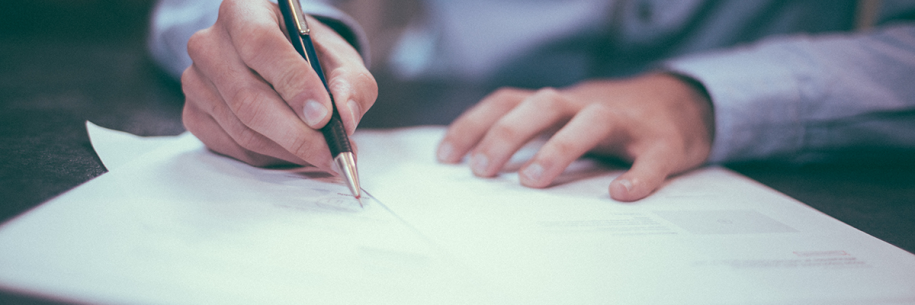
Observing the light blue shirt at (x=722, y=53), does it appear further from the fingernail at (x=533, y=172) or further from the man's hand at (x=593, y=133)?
the fingernail at (x=533, y=172)

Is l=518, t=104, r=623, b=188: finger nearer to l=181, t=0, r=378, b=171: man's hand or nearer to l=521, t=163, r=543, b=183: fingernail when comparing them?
l=521, t=163, r=543, b=183: fingernail

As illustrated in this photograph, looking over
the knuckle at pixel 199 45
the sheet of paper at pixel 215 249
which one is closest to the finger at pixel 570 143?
the sheet of paper at pixel 215 249

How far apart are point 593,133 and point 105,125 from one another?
44 cm

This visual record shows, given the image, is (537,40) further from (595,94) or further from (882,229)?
(882,229)

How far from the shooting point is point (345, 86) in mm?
300

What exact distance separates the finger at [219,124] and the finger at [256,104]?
0.01m

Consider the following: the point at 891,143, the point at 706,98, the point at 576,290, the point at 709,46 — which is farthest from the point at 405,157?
the point at 709,46

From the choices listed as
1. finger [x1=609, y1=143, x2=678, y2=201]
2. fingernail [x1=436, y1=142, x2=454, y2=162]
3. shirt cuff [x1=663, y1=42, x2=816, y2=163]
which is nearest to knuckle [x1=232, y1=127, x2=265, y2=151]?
fingernail [x1=436, y1=142, x2=454, y2=162]

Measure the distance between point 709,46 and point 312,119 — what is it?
73cm

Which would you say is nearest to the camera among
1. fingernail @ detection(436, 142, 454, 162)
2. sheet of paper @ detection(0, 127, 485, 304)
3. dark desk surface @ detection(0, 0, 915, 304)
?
sheet of paper @ detection(0, 127, 485, 304)

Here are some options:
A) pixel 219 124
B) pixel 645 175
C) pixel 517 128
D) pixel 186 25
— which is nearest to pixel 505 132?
pixel 517 128

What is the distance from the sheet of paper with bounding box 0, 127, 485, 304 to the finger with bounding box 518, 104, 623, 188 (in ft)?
0.41

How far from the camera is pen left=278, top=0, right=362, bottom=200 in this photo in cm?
28

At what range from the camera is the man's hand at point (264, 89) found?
0.28 metres
